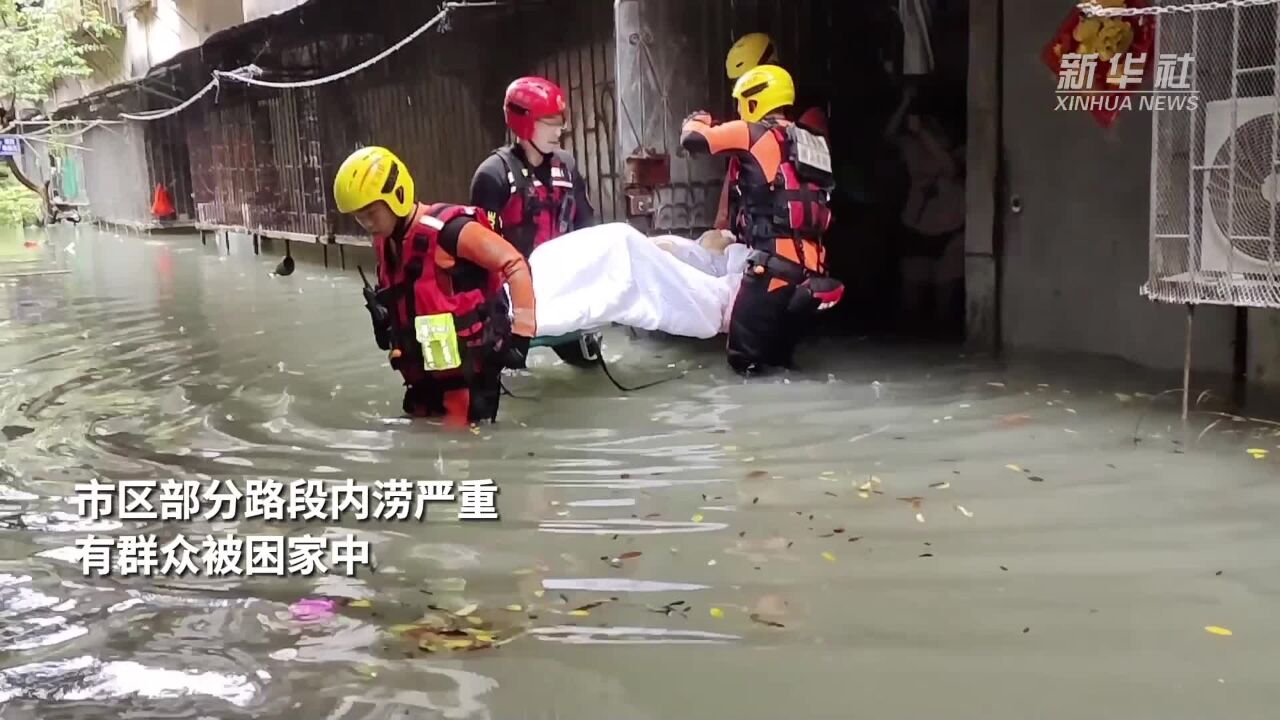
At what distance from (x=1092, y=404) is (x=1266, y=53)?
70.6 inches

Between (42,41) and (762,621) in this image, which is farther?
(42,41)

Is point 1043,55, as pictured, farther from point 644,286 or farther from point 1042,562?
point 1042,562

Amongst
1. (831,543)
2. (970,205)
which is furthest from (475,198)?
(831,543)

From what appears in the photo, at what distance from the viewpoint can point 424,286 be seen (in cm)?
526

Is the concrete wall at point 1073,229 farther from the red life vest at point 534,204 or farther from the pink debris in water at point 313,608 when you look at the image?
the pink debris in water at point 313,608

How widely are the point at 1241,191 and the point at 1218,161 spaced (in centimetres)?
16

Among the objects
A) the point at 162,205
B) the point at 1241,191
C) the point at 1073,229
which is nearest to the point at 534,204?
the point at 1073,229

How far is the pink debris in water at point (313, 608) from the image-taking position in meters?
3.28

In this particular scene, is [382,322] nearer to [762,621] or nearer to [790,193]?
[790,193]

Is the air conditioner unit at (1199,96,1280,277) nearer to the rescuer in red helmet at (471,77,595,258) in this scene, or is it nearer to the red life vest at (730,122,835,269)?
the red life vest at (730,122,835,269)

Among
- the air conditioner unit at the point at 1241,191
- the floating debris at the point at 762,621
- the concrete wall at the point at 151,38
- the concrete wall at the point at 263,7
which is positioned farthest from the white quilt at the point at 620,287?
the concrete wall at the point at 151,38

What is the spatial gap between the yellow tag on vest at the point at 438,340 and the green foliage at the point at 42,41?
23.7 m

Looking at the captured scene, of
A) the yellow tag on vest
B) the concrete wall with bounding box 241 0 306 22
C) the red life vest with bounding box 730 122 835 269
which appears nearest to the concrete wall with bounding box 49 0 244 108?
the concrete wall with bounding box 241 0 306 22

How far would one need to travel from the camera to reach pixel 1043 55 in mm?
6867
